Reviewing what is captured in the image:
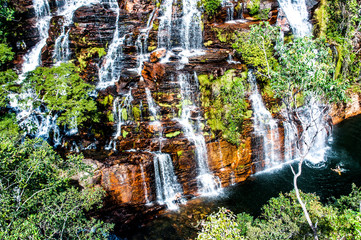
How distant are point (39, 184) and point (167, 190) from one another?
910cm

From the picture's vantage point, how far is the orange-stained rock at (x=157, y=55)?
70.4 feet

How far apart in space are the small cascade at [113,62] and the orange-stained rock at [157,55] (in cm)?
307

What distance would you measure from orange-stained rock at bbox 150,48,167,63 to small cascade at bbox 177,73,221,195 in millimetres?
3784

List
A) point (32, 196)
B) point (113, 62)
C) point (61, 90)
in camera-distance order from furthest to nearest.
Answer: point (113, 62), point (61, 90), point (32, 196)

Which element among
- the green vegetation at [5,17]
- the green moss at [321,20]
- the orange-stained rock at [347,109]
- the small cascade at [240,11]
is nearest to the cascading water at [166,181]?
the green vegetation at [5,17]

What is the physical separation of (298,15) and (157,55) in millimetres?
16476

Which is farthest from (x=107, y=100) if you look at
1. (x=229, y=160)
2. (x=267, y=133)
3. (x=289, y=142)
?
(x=289, y=142)

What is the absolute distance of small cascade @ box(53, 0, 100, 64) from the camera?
70.4 ft

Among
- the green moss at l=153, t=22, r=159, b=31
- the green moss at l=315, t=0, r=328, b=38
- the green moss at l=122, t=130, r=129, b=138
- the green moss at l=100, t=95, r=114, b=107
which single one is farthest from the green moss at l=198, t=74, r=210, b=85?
the green moss at l=315, t=0, r=328, b=38

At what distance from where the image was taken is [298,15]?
981 inches

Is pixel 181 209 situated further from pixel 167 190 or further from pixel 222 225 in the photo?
pixel 222 225

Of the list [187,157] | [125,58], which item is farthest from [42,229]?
[125,58]

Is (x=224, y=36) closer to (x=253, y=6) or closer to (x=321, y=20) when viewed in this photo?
(x=253, y=6)

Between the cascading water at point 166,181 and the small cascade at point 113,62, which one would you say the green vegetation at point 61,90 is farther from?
the cascading water at point 166,181
